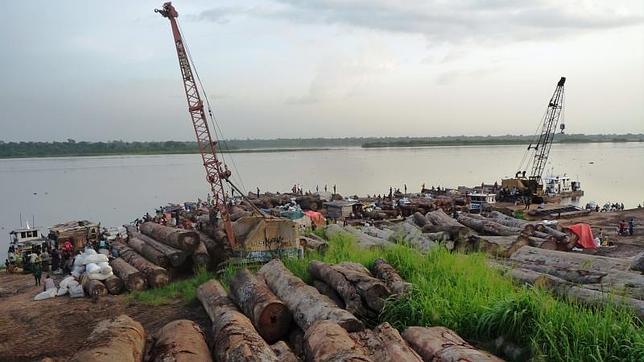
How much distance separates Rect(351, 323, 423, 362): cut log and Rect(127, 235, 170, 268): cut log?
10.3 m

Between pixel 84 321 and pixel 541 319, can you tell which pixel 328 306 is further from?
pixel 84 321

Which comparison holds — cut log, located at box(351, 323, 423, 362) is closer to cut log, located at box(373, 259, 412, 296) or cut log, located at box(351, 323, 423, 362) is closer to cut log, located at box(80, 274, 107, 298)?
cut log, located at box(373, 259, 412, 296)

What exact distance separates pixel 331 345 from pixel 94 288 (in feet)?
35.7

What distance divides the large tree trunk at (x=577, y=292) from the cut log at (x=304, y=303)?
3.53m

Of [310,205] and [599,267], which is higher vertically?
[599,267]

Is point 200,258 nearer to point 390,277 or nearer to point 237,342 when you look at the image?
point 390,277

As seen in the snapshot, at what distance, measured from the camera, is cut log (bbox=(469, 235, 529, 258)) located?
45.7ft

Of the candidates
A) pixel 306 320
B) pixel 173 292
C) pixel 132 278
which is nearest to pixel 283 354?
pixel 306 320

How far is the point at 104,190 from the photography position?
76062 millimetres

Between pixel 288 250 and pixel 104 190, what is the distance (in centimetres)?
6936

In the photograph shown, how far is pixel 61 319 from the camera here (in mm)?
12586

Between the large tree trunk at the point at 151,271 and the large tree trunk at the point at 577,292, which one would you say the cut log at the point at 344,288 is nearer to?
the large tree trunk at the point at 577,292

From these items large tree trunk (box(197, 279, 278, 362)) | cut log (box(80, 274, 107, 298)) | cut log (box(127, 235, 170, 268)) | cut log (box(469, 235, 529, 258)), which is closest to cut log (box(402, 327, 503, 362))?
large tree trunk (box(197, 279, 278, 362))

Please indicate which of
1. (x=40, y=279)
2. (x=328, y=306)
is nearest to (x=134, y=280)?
(x=40, y=279)
